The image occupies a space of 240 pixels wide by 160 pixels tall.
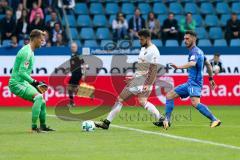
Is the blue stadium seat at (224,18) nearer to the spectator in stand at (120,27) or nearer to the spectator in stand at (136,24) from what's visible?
the spectator in stand at (136,24)

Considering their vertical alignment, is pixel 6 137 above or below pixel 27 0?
below

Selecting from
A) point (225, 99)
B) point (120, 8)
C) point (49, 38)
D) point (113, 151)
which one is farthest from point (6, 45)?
point (113, 151)

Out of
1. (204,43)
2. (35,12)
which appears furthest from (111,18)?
(204,43)

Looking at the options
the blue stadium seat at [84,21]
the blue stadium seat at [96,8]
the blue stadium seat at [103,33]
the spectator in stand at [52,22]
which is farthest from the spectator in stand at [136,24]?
the spectator in stand at [52,22]

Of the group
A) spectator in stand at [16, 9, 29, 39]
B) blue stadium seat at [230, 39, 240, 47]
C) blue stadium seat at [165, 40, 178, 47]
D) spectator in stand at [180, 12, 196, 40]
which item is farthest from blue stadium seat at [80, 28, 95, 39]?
blue stadium seat at [230, 39, 240, 47]

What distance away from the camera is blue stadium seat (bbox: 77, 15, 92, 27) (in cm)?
2841

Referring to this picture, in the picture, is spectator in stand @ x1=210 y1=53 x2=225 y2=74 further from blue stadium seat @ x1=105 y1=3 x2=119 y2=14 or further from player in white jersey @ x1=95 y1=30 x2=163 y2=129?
player in white jersey @ x1=95 y1=30 x2=163 y2=129

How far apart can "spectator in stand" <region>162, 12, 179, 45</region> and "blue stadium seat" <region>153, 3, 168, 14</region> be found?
206 centimetres

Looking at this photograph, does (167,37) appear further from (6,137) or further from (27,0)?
(6,137)

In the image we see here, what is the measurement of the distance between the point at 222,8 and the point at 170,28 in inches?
151

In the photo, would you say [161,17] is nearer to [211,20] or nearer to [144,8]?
[144,8]

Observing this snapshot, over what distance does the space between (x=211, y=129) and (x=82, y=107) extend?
8356mm

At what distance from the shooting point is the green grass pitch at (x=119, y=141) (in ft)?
38.1

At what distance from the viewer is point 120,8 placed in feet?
96.3
